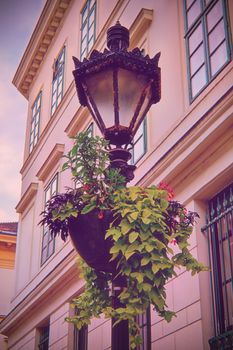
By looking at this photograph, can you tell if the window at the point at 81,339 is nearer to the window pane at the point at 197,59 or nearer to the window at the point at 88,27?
the window pane at the point at 197,59

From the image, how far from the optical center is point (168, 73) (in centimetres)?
1069

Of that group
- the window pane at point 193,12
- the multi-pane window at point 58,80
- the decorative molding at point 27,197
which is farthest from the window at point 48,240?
the window pane at point 193,12

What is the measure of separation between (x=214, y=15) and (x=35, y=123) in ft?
37.6

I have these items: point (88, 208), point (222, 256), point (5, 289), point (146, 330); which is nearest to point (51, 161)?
point (146, 330)

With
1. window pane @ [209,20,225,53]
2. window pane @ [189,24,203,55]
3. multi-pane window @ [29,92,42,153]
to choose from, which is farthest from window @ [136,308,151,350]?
multi-pane window @ [29,92,42,153]

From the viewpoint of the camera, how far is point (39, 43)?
2009 centimetres

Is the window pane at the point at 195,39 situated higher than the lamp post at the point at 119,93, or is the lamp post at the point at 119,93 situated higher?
the window pane at the point at 195,39

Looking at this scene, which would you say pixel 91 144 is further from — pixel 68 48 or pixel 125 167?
pixel 68 48

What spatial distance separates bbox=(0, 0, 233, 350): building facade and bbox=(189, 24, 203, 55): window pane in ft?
0.06

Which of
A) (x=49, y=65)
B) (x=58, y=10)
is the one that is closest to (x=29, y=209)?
(x=49, y=65)

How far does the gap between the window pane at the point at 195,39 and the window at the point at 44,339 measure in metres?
8.06

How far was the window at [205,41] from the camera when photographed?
912cm

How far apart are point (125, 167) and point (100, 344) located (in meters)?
7.19

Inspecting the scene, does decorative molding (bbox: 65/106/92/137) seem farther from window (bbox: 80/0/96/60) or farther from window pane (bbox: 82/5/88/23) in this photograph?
window pane (bbox: 82/5/88/23)
